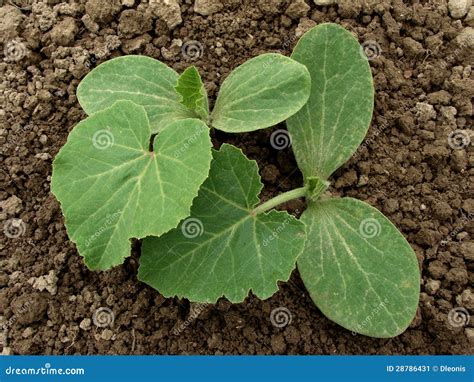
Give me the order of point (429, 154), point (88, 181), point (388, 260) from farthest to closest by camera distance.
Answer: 1. point (429, 154)
2. point (388, 260)
3. point (88, 181)

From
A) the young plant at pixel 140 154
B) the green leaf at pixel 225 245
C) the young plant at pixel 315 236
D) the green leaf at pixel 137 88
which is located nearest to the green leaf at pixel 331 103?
the young plant at pixel 315 236

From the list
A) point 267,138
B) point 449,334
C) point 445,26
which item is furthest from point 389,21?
point 449,334

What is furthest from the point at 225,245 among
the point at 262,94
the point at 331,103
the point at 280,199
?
the point at 331,103

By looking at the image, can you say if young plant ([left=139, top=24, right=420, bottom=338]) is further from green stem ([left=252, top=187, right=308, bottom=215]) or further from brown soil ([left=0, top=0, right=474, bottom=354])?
brown soil ([left=0, top=0, right=474, bottom=354])

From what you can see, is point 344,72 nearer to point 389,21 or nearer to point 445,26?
point 389,21

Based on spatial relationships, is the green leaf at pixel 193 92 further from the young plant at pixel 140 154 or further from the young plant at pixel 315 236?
the young plant at pixel 315 236

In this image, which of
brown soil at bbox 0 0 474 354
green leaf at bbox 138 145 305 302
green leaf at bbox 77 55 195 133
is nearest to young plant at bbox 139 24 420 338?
green leaf at bbox 138 145 305 302

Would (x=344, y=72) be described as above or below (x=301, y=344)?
above
